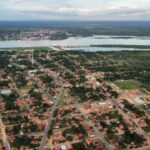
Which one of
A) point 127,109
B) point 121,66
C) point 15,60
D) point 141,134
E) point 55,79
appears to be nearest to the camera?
point 141,134

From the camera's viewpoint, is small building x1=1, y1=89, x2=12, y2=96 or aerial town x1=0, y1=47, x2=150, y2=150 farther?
small building x1=1, y1=89, x2=12, y2=96

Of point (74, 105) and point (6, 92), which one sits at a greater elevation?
point (6, 92)

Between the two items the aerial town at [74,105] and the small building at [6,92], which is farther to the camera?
the small building at [6,92]

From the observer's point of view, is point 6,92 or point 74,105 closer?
point 74,105

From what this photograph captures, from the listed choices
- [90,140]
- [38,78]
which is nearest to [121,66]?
[38,78]

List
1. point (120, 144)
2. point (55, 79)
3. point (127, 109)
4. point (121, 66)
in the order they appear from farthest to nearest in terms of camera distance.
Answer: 1. point (121, 66)
2. point (55, 79)
3. point (127, 109)
4. point (120, 144)

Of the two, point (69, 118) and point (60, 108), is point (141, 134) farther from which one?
point (60, 108)

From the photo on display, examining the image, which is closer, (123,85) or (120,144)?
(120,144)
